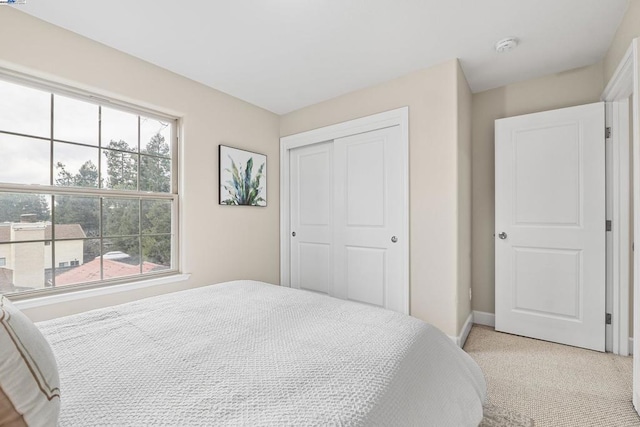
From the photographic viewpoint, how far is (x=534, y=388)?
1854 millimetres

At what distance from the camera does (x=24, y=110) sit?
1890 millimetres

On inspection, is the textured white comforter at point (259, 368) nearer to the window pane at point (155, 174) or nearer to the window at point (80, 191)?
the window at point (80, 191)

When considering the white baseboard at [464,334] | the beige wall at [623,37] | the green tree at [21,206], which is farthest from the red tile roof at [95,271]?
the beige wall at [623,37]

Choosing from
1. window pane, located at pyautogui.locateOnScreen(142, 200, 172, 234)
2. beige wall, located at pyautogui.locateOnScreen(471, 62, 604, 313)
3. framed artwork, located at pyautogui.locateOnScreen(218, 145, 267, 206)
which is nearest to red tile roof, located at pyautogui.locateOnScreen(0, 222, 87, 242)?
window pane, located at pyautogui.locateOnScreen(142, 200, 172, 234)

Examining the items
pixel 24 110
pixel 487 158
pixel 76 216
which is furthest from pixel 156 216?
pixel 487 158

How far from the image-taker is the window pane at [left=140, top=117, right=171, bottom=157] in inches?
97.1

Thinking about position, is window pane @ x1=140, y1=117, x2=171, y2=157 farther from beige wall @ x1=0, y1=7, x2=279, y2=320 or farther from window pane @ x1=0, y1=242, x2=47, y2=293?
window pane @ x1=0, y1=242, x2=47, y2=293

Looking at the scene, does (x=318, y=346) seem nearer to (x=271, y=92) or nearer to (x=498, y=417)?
(x=498, y=417)

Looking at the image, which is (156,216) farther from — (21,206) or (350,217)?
(350,217)

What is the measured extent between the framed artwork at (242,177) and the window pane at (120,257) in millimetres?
844

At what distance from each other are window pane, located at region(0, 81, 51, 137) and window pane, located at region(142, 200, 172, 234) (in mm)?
795

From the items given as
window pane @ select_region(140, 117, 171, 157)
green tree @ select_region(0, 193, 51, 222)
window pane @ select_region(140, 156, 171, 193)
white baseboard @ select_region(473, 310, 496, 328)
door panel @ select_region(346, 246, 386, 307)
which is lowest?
white baseboard @ select_region(473, 310, 496, 328)

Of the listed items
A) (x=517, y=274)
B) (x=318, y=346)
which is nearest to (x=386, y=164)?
(x=517, y=274)

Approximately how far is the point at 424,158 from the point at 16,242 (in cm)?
297
